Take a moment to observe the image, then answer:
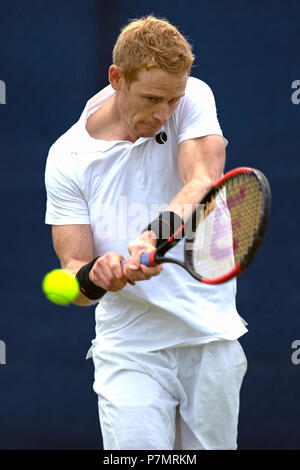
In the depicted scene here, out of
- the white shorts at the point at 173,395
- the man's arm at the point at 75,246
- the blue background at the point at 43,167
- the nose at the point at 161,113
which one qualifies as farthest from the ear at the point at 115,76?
the blue background at the point at 43,167

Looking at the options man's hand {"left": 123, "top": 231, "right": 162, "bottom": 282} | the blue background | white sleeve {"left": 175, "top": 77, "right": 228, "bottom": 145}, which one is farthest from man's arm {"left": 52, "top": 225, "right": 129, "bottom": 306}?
A: the blue background

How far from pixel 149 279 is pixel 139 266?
9.5 inches

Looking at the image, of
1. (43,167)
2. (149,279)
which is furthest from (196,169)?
(43,167)

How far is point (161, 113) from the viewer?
8.40ft

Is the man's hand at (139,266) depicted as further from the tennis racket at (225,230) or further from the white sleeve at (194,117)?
the white sleeve at (194,117)

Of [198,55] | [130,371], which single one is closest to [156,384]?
[130,371]

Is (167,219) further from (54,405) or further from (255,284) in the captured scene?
(54,405)

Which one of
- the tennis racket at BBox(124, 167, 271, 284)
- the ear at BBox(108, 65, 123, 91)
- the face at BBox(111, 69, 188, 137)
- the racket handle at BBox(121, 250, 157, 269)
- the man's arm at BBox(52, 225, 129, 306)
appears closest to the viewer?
the tennis racket at BBox(124, 167, 271, 284)

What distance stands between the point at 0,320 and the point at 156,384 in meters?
1.44

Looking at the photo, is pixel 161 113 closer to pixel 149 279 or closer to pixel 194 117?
pixel 194 117

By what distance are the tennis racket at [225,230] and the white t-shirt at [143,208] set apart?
79 millimetres

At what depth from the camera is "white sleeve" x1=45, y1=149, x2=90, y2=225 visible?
2.75 meters

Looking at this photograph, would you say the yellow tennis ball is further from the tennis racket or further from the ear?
the ear

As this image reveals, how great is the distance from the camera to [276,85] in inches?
150
